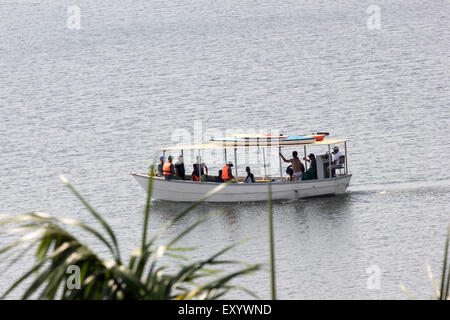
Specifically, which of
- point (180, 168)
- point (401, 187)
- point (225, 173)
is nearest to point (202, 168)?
point (180, 168)

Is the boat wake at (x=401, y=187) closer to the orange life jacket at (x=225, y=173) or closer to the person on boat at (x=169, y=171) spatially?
the orange life jacket at (x=225, y=173)

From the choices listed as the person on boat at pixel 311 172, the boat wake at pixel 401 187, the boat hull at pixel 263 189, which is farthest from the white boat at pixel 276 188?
the boat wake at pixel 401 187

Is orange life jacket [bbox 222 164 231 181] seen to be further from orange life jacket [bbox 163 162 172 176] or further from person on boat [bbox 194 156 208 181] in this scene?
orange life jacket [bbox 163 162 172 176]

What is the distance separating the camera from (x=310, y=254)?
29484mm

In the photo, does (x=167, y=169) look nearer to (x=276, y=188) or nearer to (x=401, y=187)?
(x=276, y=188)

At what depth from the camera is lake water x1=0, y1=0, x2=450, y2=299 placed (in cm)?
3080

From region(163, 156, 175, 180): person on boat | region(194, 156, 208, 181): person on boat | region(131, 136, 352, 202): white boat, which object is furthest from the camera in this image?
region(163, 156, 175, 180): person on boat

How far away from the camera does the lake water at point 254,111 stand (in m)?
30.8

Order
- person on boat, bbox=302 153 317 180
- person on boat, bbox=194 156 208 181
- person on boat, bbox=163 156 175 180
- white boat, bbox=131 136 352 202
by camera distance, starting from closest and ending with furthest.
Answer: white boat, bbox=131 136 352 202, person on boat, bbox=194 156 208 181, person on boat, bbox=302 153 317 180, person on boat, bbox=163 156 175 180

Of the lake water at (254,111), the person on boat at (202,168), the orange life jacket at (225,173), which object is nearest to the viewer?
the lake water at (254,111)

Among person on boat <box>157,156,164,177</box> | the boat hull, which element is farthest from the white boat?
person on boat <box>157,156,164,177</box>

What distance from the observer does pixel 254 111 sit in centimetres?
6122

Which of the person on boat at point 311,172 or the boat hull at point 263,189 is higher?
the person on boat at point 311,172

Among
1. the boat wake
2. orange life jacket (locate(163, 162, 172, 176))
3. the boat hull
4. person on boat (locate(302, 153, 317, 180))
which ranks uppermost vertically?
orange life jacket (locate(163, 162, 172, 176))
